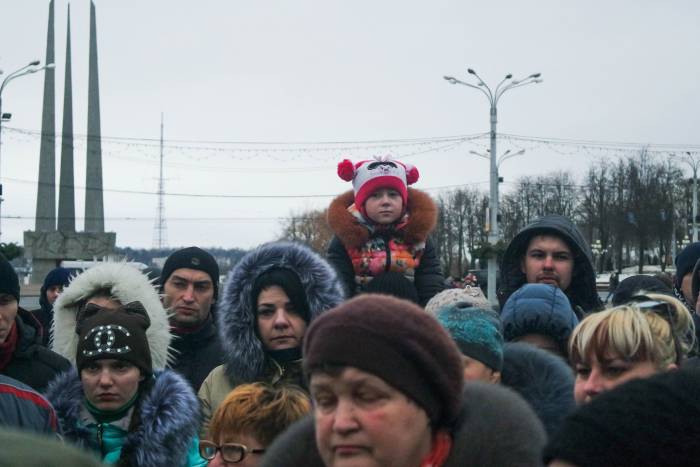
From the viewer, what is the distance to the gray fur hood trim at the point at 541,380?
9.67ft

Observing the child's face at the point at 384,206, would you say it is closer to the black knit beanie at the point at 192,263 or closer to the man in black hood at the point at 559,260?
the man in black hood at the point at 559,260

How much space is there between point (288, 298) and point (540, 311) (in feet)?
3.73

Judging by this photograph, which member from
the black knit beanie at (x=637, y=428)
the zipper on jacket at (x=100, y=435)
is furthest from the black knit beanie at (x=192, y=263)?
the black knit beanie at (x=637, y=428)

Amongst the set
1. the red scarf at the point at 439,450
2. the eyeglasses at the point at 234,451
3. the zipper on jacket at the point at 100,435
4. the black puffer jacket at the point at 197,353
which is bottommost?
the zipper on jacket at the point at 100,435

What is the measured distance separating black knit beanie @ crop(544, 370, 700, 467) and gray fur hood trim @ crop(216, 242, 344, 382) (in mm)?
2535

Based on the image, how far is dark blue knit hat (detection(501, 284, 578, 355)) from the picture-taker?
401 centimetres

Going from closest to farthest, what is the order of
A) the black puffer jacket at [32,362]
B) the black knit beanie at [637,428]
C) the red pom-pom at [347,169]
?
the black knit beanie at [637,428] < the black puffer jacket at [32,362] < the red pom-pom at [347,169]

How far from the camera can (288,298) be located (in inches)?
166

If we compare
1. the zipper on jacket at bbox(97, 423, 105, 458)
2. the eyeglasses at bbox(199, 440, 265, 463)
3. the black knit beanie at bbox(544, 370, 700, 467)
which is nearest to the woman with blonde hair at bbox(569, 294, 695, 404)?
the eyeglasses at bbox(199, 440, 265, 463)

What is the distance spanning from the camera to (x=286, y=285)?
4242 mm

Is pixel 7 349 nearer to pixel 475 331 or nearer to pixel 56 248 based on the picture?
pixel 475 331

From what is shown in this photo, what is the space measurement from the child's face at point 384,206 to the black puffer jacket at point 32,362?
174 centimetres

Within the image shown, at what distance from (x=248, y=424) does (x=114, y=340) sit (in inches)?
36.6

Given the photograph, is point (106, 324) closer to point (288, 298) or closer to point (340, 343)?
point (288, 298)
